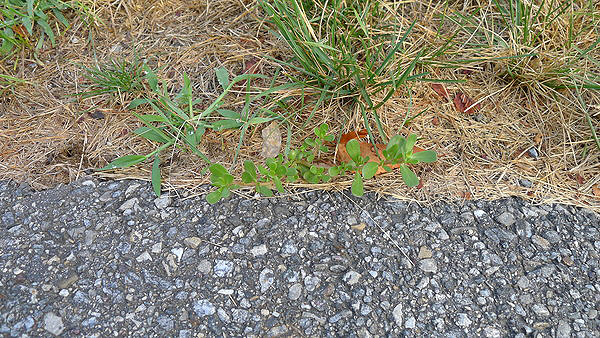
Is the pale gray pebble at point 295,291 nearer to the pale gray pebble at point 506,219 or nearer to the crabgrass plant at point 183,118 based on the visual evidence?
the crabgrass plant at point 183,118

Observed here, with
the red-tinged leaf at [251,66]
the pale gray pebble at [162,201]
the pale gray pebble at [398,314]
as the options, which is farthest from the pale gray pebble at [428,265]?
the red-tinged leaf at [251,66]

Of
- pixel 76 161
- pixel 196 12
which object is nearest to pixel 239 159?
pixel 76 161

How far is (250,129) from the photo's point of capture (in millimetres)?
2289

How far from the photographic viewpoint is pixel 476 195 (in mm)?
2145

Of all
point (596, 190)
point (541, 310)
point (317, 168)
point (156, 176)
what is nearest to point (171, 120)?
point (156, 176)

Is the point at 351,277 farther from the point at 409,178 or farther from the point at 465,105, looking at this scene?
the point at 465,105

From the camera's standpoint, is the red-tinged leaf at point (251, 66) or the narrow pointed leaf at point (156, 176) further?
the red-tinged leaf at point (251, 66)

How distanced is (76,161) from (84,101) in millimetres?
303

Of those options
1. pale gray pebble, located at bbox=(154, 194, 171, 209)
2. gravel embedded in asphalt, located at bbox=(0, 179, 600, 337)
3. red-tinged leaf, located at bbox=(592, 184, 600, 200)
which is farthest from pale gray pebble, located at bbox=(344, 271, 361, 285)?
red-tinged leaf, located at bbox=(592, 184, 600, 200)

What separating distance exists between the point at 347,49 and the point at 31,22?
151cm

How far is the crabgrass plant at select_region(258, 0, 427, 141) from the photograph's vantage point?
215 centimetres

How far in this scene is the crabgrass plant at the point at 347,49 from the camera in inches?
84.7

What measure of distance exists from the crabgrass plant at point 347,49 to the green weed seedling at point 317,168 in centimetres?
17

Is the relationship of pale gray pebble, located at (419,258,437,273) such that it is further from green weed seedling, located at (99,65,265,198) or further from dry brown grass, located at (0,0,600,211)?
green weed seedling, located at (99,65,265,198)
